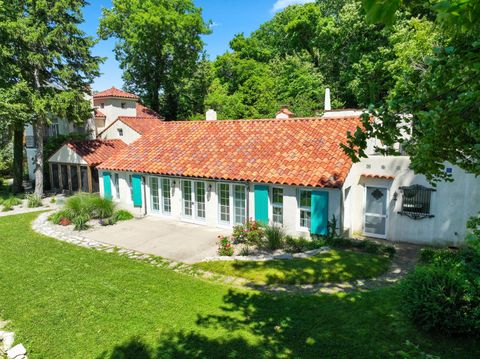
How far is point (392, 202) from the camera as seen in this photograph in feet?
48.7

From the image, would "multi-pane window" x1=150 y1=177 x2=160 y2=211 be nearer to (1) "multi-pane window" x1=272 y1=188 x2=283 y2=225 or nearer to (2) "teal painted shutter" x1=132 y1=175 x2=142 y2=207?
(2) "teal painted shutter" x1=132 y1=175 x2=142 y2=207

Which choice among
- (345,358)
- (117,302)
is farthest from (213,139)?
(345,358)

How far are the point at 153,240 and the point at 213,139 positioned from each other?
22.8 ft

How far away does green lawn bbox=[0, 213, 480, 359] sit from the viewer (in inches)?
282

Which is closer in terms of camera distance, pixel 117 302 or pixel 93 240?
pixel 117 302

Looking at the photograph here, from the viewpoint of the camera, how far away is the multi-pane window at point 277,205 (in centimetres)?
1536

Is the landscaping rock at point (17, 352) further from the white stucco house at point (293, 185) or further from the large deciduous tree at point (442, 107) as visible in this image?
the white stucco house at point (293, 185)

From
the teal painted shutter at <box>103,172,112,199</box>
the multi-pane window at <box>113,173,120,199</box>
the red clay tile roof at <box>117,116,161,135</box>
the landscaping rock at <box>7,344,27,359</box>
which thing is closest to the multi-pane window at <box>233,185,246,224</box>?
the multi-pane window at <box>113,173,120,199</box>

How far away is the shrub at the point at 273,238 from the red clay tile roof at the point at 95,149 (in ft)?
52.8

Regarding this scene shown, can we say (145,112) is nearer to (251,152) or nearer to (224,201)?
(251,152)

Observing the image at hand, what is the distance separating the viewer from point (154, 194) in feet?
63.5

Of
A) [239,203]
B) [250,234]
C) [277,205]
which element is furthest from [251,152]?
[250,234]

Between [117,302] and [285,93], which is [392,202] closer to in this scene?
[117,302]

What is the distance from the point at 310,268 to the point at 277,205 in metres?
4.48
